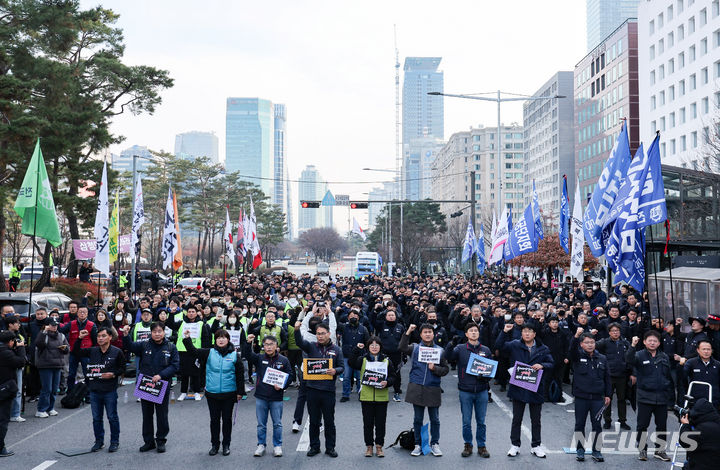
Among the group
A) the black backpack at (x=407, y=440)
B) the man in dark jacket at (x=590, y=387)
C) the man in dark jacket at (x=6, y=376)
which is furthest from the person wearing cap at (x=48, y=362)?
the man in dark jacket at (x=590, y=387)

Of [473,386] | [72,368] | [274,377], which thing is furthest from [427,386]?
[72,368]

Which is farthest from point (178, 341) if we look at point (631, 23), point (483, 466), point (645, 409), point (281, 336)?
point (631, 23)

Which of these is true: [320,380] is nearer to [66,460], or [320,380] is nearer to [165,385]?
[165,385]

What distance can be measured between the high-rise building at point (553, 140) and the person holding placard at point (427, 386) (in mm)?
96571

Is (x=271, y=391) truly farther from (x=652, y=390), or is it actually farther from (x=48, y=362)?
(x=652, y=390)

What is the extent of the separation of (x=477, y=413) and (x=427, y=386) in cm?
76

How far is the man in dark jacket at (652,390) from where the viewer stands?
8.27 meters

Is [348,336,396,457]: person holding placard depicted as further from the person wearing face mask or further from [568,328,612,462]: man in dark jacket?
the person wearing face mask

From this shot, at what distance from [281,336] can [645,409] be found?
656 cm

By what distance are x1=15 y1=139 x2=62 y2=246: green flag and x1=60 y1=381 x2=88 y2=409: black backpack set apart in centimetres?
306

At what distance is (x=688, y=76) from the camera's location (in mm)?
56594

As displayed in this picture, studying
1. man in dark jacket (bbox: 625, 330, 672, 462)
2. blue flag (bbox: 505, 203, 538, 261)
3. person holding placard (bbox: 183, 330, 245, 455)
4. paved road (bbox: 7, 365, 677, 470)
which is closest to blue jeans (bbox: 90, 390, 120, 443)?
paved road (bbox: 7, 365, 677, 470)

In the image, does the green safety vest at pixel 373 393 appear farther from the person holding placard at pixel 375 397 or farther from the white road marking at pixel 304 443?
the white road marking at pixel 304 443

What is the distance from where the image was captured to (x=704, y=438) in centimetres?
612
